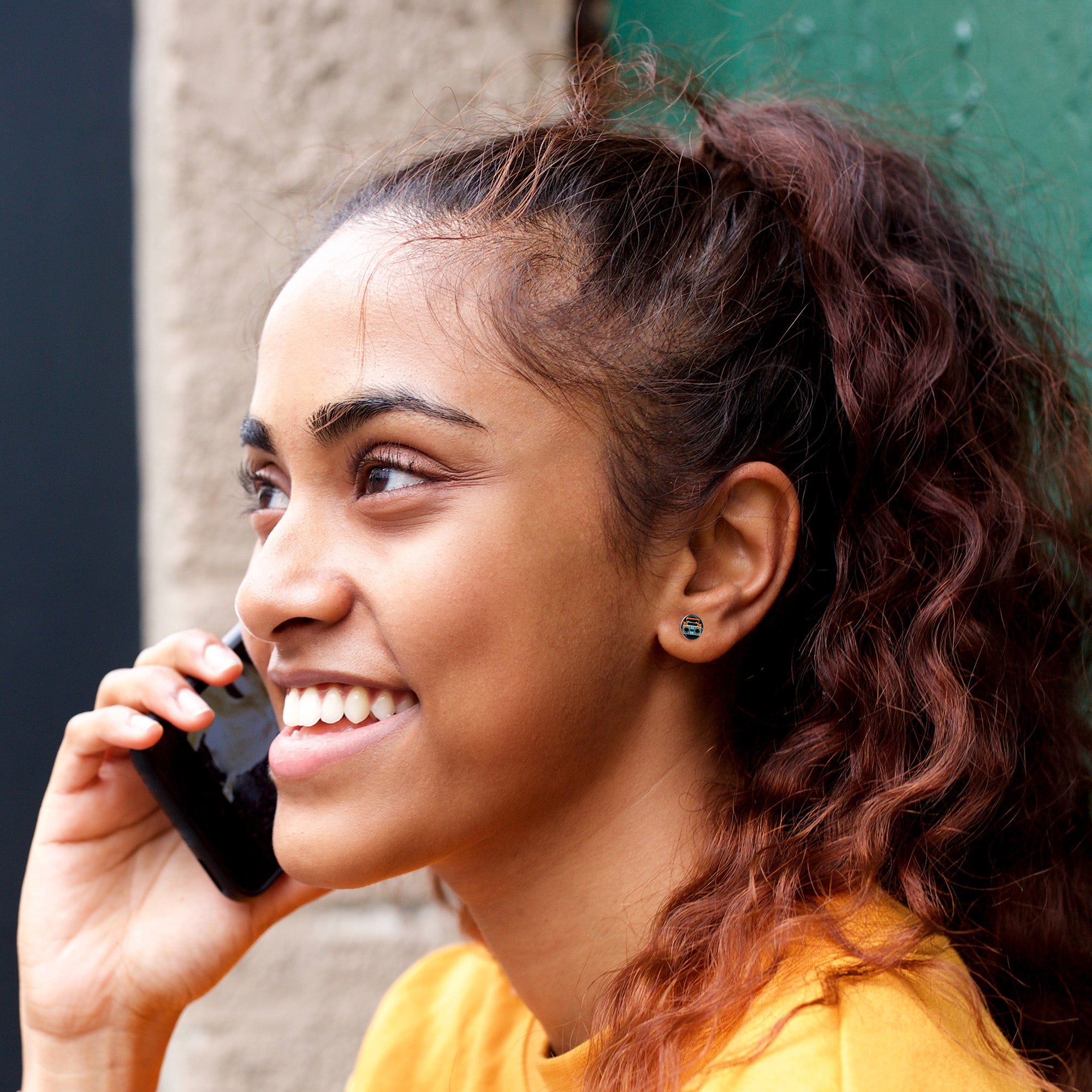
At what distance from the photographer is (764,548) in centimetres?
135

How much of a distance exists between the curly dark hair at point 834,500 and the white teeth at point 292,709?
0.45m

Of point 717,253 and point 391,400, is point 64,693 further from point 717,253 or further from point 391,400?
point 717,253

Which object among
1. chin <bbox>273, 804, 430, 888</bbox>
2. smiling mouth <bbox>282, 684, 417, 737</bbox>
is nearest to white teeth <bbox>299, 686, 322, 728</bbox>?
smiling mouth <bbox>282, 684, 417, 737</bbox>

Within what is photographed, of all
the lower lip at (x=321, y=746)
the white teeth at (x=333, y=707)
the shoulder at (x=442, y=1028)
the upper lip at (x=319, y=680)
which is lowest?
the shoulder at (x=442, y=1028)

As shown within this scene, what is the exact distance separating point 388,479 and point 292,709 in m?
0.31

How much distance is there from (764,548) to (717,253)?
1.21ft

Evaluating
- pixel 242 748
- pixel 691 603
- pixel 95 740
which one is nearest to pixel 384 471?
pixel 691 603

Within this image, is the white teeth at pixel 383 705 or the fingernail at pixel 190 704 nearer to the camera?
the white teeth at pixel 383 705

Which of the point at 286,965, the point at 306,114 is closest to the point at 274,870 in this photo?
the point at 286,965

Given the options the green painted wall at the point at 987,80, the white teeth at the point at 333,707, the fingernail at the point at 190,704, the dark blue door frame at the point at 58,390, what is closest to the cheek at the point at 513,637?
the white teeth at the point at 333,707

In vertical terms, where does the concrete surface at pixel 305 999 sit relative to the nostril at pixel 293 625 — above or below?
below

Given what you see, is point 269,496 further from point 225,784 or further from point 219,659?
point 225,784

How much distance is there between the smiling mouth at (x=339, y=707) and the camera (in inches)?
50.7

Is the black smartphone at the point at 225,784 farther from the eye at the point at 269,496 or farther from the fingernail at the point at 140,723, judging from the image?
the eye at the point at 269,496
